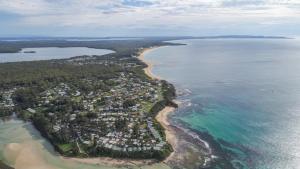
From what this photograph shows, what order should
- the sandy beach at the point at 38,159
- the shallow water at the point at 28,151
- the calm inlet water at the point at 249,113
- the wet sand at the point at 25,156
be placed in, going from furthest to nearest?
1. the calm inlet water at the point at 249,113
2. the wet sand at the point at 25,156
3. the shallow water at the point at 28,151
4. the sandy beach at the point at 38,159

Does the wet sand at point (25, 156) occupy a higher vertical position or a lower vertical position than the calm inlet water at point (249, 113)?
lower

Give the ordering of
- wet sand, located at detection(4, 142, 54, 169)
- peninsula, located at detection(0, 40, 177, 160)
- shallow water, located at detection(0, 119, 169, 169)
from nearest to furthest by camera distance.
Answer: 1. shallow water, located at detection(0, 119, 169, 169)
2. wet sand, located at detection(4, 142, 54, 169)
3. peninsula, located at detection(0, 40, 177, 160)

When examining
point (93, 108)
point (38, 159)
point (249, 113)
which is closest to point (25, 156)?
point (38, 159)

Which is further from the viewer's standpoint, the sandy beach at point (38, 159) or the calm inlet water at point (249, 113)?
the calm inlet water at point (249, 113)

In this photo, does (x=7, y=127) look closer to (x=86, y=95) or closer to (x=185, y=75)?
(x=86, y=95)

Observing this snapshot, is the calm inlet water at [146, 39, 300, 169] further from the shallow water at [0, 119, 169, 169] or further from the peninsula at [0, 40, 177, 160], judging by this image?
the shallow water at [0, 119, 169, 169]

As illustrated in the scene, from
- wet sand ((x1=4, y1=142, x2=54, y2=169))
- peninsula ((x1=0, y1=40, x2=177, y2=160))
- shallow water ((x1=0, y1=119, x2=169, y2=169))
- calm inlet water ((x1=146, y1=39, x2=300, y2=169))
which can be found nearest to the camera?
shallow water ((x1=0, y1=119, x2=169, y2=169))

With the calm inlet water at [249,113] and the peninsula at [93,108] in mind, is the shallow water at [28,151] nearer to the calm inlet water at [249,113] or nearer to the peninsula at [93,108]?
the peninsula at [93,108]

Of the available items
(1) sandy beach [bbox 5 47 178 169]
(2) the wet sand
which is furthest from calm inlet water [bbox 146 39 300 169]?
(2) the wet sand

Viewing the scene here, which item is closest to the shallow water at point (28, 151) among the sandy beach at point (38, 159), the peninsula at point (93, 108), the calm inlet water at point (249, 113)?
the sandy beach at point (38, 159)

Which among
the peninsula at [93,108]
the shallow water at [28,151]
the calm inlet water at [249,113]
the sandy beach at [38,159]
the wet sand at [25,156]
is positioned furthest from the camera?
the peninsula at [93,108]

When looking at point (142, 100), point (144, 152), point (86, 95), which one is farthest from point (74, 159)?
point (86, 95)
